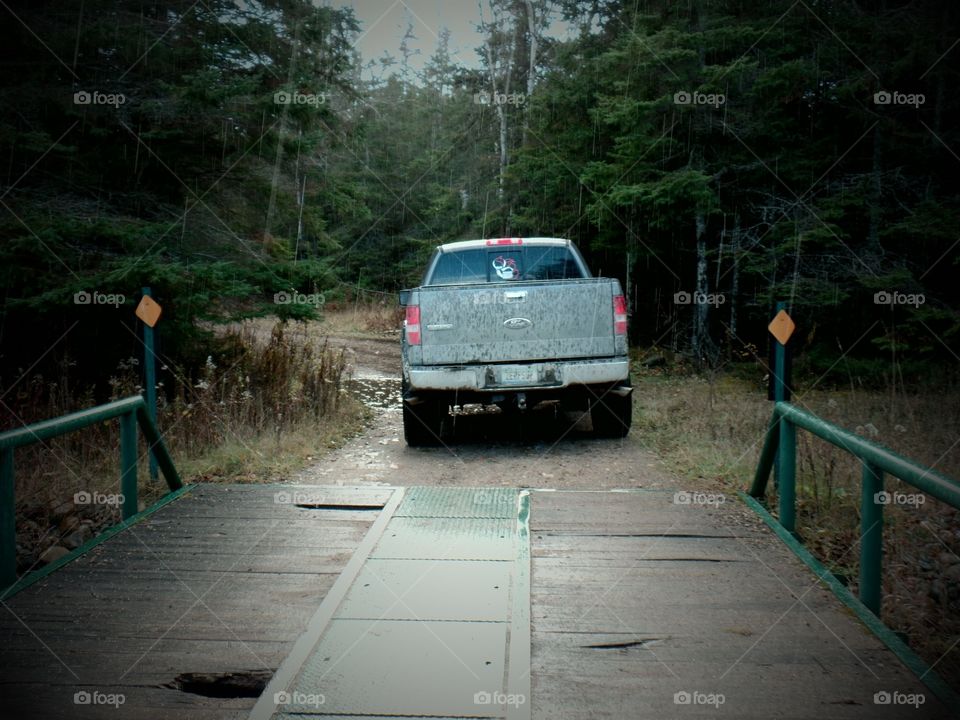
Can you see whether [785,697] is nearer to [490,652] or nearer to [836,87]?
[490,652]

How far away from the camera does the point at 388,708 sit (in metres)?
2.96

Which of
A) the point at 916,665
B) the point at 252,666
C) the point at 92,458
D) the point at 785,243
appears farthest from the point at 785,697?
the point at 785,243

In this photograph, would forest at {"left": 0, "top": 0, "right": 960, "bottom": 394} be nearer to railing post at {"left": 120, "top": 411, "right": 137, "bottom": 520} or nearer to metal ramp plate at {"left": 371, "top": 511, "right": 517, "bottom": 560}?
railing post at {"left": 120, "top": 411, "right": 137, "bottom": 520}

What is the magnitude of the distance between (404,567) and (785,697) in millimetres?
2335

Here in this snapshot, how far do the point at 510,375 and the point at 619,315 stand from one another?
1.38 m

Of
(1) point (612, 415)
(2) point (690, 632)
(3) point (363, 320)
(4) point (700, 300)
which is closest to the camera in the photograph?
(2) point (690, 632)

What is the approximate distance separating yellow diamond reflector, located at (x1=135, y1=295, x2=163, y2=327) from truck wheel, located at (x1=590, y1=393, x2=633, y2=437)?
4.85 meters

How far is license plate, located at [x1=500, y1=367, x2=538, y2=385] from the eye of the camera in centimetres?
798
